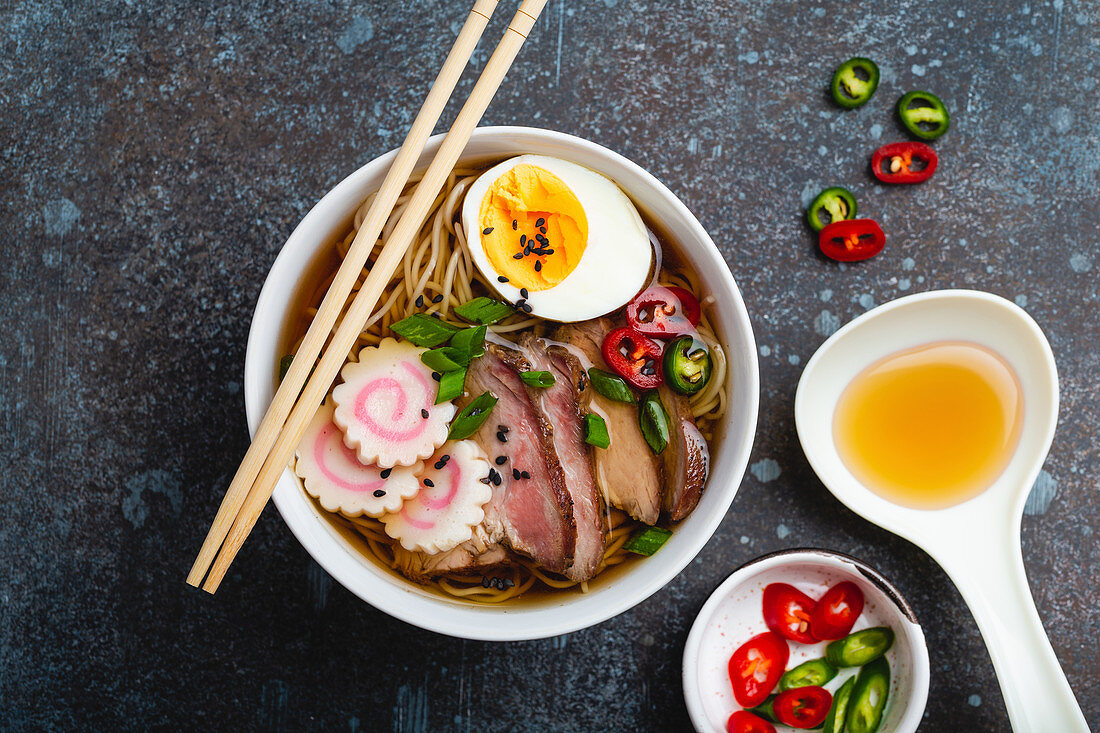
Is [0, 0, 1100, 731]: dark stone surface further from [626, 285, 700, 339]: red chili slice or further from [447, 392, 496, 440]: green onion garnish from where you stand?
[447, 392, 496, 440]: green onion garnish

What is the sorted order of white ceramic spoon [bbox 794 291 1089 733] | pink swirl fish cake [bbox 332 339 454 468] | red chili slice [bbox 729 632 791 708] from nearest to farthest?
pink swirl fish cake [bbox 332 339 454 468] → white ceramic spoon [bbox 794 291 1089 733] → red chili slice [bbox 729 632 791 708]

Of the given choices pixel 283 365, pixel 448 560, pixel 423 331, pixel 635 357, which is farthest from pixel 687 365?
pixel 283 365

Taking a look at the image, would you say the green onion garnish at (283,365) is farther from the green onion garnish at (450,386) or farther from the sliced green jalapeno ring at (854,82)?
the sliced green jalapeno ring at (854,82)

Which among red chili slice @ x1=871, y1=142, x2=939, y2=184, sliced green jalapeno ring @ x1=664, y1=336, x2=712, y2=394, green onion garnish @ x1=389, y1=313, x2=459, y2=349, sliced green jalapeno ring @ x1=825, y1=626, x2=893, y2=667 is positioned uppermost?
red chili slice @ x1=871, y1=142, x2=939, y2=184

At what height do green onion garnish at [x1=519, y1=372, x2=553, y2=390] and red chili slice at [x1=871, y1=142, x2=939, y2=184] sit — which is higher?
red chili slice at [x1=871, y1=142, x2=939, y2=184]

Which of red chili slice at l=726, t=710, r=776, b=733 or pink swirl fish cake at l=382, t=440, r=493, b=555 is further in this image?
red chili slice at l=726, t=710, r=776, b=733

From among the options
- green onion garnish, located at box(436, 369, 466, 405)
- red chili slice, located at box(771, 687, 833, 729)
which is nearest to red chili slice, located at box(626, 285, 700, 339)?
green onion garnish, located at box(436, 369, 466, 405)

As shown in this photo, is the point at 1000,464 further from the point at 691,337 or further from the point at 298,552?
the point at 298,552

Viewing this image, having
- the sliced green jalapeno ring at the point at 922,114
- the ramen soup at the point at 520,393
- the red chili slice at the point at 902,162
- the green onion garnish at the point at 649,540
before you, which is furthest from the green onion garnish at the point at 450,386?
the sliced green jalapeno ring at the point at 922,114
